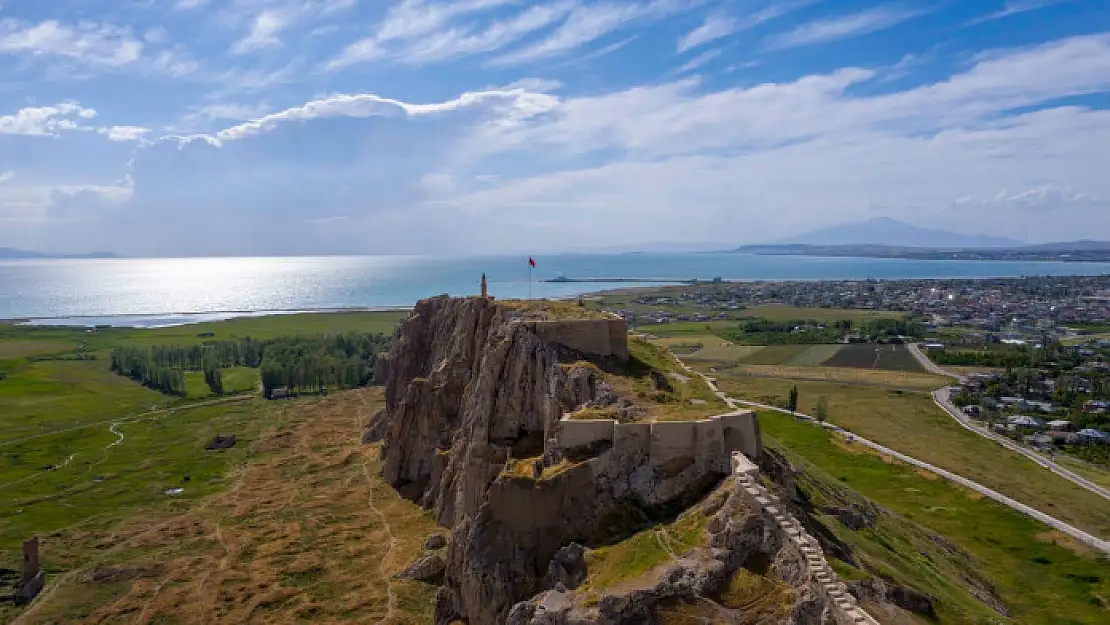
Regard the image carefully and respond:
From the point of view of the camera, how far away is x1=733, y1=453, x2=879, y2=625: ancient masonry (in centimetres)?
2159

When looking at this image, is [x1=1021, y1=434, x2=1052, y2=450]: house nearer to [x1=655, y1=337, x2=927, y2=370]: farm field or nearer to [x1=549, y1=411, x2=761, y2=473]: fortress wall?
[x1=655, y1=337, x2=927, y2=370]: farm field

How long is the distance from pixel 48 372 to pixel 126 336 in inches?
2418

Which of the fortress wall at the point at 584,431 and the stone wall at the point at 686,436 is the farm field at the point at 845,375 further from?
the fortress wall at the point at 584,431

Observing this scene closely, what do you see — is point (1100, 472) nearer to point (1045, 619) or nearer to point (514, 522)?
point (1045, 619)

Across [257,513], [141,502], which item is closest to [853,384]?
[257,513]

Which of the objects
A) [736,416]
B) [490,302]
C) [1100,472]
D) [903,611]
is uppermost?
[490,302]

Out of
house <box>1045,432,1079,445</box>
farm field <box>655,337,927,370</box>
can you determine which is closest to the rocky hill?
house <box>1045,432,1079,445</box>

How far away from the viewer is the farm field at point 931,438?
61438 mm

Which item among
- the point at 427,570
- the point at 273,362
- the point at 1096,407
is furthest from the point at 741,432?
the point at 273,362

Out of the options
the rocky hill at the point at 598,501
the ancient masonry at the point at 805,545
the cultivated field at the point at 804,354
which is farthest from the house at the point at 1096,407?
the ancient masonry at the point at 805,545

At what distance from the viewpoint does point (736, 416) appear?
3167cm

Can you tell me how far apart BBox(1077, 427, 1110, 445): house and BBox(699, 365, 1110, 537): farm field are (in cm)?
1078

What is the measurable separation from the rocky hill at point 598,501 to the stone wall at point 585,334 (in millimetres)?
71

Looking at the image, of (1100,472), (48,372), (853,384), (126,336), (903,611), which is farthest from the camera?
(126,336)
